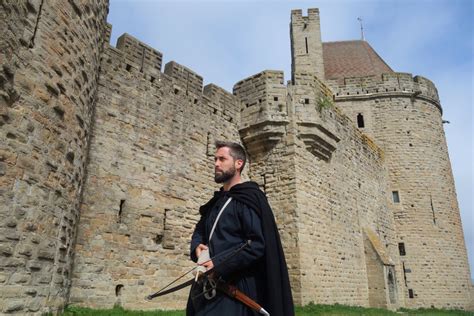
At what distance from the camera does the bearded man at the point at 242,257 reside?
2426 mm

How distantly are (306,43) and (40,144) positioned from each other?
57.1 ft

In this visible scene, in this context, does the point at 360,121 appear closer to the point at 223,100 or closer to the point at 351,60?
the point at 351,60

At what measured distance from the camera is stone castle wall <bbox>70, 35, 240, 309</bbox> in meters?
7.54

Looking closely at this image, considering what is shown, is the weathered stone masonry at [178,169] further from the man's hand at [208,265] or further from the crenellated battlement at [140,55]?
the man's hand at [208,265]

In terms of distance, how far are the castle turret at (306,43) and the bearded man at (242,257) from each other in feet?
58.4

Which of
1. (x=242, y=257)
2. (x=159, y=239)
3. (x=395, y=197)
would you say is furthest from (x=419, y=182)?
(x=242, y=257)

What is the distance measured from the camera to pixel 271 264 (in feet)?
8.13

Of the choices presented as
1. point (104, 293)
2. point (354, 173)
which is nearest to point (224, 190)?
point (104, 293)

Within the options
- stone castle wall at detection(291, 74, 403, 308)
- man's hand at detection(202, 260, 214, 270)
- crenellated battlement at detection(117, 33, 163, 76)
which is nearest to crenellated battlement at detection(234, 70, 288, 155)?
stone castle wall at detection(291, 74, 403, 308)

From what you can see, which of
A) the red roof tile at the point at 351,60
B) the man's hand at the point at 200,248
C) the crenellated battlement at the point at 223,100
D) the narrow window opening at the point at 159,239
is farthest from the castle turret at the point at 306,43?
the man's hand at the point at 200,248

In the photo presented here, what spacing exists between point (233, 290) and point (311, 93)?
9893 millimetres

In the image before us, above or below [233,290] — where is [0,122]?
above

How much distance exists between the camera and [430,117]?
19.2 metres

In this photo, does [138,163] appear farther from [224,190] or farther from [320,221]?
[224,190]
